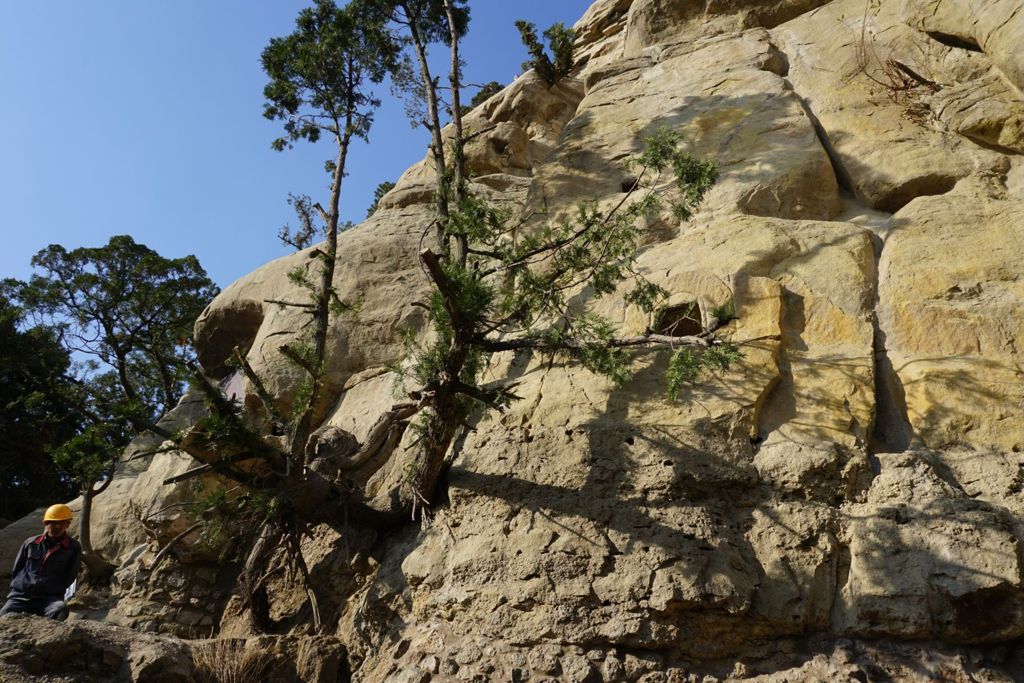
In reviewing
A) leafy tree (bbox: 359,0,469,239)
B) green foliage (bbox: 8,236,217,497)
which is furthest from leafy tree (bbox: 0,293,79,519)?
leafy tree (bbox: 359,0,469,239)

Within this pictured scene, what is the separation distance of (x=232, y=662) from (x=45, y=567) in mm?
1907

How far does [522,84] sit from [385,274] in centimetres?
574

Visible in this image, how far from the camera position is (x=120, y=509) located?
11.1 m

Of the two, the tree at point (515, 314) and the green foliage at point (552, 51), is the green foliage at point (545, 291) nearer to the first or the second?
the tree at point (515, 314)

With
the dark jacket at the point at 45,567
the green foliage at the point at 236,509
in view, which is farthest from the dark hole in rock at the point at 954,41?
the dark jacket at the point at 45,567

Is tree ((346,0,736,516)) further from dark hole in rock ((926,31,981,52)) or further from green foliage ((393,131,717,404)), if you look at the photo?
dark hole in rock ((926,31,981,52))

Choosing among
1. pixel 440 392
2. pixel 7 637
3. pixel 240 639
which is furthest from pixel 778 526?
pixel 7 637

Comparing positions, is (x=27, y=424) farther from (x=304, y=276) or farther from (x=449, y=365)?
(x=449, y=365)

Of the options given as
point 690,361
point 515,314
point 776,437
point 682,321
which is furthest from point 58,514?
point 776,437

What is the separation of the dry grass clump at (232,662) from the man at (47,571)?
4.34 feet

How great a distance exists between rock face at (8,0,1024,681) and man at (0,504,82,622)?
5.69 feet

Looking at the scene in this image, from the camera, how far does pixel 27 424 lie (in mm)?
16656

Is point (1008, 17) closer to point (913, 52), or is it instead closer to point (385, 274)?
point (913, 52)

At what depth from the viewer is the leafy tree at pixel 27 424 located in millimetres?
16391
